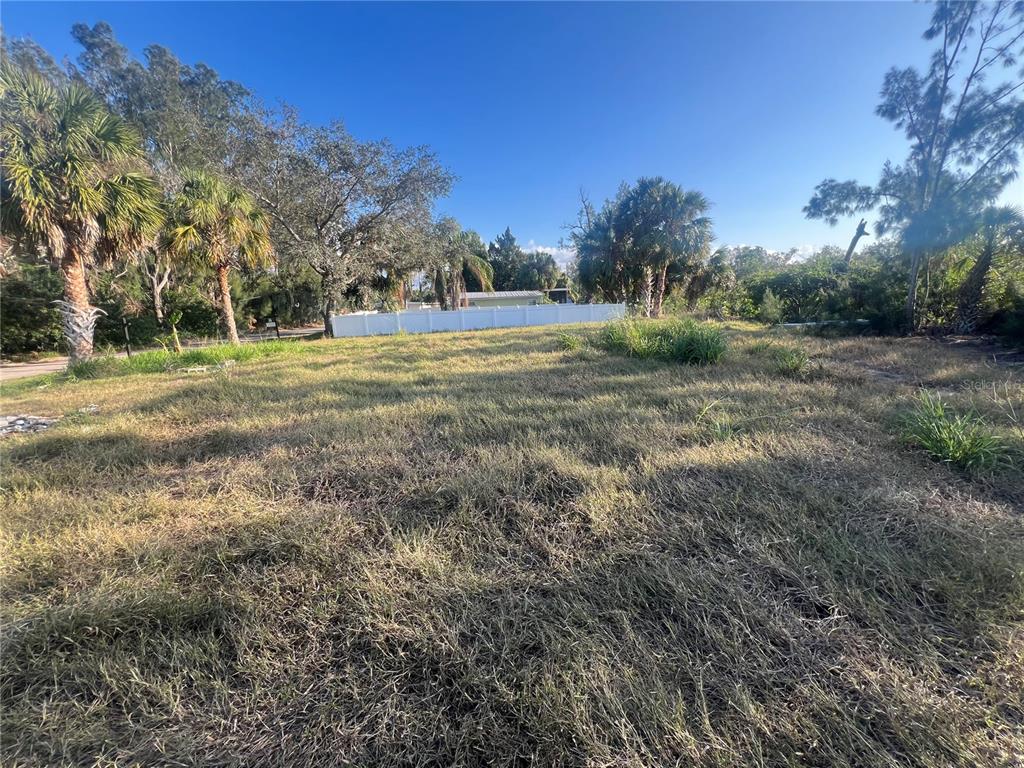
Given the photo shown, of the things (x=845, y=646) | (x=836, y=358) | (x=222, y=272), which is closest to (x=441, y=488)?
(x=845, y=646)

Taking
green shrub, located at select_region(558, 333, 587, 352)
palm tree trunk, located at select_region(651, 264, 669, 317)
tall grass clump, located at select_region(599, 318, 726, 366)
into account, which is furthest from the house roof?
tall grass clump, located at select_region(599, 318, 726, 366)

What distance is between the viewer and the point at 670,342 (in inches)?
239

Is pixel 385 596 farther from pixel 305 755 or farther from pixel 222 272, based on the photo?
pixel 222 272

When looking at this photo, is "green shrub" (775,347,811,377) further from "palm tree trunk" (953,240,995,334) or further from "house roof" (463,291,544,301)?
"house roof" (463,291,544,301)

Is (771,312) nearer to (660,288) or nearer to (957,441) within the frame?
(660,288)

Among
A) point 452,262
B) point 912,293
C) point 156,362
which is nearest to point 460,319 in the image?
point 452,262

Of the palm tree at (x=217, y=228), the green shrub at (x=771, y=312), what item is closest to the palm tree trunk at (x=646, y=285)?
the green shrub at (x=771, y=312)

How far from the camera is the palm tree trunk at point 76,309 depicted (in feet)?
24.2

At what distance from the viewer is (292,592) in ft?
4.96

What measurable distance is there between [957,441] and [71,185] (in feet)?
41.1

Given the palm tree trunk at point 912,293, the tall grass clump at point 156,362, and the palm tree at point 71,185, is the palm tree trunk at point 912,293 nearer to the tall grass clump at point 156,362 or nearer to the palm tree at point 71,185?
the tall grass clump at point 156,362

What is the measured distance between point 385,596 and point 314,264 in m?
Answer: 17.1

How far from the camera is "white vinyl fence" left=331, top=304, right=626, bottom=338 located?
17719mm

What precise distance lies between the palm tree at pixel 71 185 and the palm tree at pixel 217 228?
172 cm
